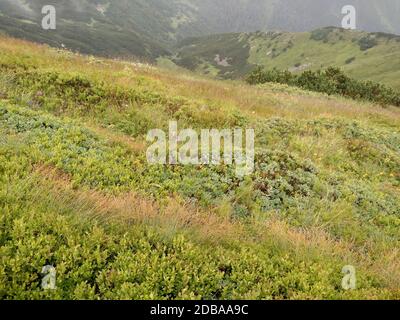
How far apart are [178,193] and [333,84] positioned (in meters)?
27.0

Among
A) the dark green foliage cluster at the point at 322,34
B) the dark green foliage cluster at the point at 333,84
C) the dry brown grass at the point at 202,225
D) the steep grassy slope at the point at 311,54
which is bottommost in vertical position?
the dry brown grass at the point at 202,225

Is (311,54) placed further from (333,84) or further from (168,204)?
(168,204)

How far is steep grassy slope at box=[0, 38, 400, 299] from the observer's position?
508 centimetres

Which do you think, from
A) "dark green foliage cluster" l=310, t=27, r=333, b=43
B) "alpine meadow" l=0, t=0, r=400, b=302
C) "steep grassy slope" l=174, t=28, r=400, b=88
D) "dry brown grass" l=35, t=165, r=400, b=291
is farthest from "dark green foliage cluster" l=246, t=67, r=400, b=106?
"dark green foliage cluster" l=310, t=27, r=333, b=43

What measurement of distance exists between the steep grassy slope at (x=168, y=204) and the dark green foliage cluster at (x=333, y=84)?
1686 centimetres

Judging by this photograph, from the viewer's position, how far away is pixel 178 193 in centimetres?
823

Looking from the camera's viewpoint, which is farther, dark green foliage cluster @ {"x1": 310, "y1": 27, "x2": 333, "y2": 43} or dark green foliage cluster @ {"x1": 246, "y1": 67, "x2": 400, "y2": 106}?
dark green foliage cluster @ {"x1": 310, "y1": 27, "x2": 333, "y2": 43}

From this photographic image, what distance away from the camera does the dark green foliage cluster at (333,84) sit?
102ft

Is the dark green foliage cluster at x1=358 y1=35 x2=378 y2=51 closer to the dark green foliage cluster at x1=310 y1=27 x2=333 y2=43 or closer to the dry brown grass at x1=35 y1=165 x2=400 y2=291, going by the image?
the dark green foliage cluster at x1=310 y1=27 x2=333 y2=43

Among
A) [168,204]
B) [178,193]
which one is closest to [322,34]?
[178,193]

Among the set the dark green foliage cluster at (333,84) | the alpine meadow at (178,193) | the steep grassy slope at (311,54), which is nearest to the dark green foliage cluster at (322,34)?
the steep grassy slope at (311,54)

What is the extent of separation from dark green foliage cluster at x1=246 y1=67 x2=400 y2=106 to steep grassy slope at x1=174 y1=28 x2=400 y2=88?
Answer: 185 feet

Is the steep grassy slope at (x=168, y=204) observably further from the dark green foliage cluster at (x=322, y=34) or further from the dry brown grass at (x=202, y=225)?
the dark green foliage cluster at (x=322, y=34)

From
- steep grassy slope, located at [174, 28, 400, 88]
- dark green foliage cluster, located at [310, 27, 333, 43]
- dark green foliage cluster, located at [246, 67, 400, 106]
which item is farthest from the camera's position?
dark green foliage cluster, located at [310, 27, 333, 43]
